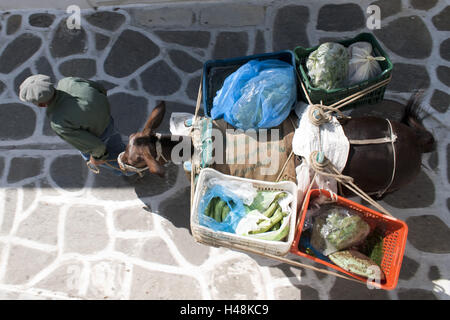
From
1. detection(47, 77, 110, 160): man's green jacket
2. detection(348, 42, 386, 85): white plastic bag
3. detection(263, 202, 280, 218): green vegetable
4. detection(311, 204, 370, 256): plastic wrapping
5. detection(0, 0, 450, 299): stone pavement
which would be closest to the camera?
detection(311, 204, 370, 256): plastic wrapping

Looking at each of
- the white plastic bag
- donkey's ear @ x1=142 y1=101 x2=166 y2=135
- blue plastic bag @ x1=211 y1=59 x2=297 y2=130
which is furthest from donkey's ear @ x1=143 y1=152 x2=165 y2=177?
the white plastic bag

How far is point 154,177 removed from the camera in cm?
486

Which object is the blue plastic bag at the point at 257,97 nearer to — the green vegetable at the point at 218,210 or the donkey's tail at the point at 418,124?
the green vegetable at the point at 218,210

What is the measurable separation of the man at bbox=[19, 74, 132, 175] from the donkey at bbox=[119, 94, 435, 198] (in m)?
0.63

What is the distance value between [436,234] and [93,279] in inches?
180

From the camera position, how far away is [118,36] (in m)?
5.69

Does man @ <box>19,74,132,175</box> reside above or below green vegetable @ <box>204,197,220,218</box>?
above

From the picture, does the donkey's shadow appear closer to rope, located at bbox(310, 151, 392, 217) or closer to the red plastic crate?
the red plastic crate

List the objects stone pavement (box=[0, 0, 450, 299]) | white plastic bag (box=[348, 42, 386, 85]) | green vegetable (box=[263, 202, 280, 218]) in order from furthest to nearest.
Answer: stone pavement (box=[0, 0, 450, 299])
white plastic bag (box=[348, 42, 386, 85])
green vegetable (box=[263, 202, 280, 218])

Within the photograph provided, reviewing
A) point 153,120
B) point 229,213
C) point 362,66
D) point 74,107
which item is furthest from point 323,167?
point 74,107

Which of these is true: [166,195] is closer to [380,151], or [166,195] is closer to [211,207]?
[211,207]

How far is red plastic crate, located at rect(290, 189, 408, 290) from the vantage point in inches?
120

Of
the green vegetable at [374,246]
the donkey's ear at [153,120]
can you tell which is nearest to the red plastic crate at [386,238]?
the green vegetable at [374,246]
